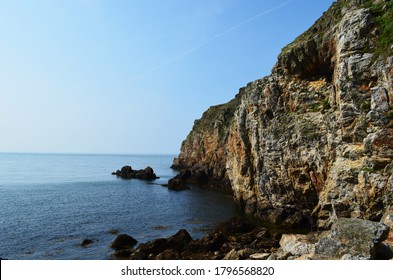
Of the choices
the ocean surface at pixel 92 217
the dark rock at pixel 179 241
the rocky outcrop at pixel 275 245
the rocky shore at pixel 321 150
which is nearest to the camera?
the rocky outcrop at pixel 275 245

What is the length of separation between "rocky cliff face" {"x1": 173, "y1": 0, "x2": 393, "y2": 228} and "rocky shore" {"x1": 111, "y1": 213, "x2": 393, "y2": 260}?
582cm

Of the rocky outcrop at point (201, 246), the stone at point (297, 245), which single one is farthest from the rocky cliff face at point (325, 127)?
the stone at point (297, 245)

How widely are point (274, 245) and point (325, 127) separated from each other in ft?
49.6

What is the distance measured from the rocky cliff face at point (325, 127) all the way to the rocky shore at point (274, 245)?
582 centimetres

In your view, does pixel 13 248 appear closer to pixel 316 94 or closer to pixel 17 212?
pixel 17 212

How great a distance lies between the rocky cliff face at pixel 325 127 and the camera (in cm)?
2695

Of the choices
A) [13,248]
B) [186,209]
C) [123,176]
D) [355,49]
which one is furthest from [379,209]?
[123,176]

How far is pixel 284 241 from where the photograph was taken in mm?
22562

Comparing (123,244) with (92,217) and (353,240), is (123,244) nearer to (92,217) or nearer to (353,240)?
(92,217)

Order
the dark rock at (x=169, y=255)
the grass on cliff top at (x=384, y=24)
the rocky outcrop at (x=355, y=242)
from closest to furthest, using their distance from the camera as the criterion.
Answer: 1. the rocky outcrop at (x=355, y=242)
2. the grass on cliff top at (x=384, y=24)
3. the dark rock at (x=169, y=255)

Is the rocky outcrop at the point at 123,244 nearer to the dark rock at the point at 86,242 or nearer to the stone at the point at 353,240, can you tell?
the dark rock at the point at 86,242

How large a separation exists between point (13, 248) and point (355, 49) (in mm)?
41928

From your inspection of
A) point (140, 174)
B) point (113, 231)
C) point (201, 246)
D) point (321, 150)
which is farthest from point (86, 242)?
point (140, 174)
